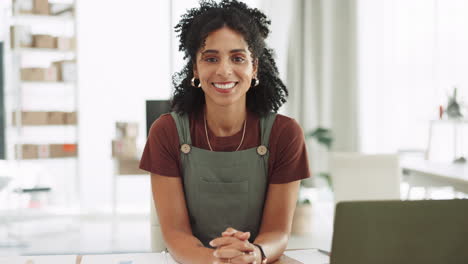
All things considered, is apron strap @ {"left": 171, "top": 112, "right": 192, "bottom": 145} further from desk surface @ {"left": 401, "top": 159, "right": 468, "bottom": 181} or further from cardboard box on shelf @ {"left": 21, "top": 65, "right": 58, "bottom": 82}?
cardboard box on shelf @ {"left": 21, "top": 65, "right": 58, "bottom": 82}

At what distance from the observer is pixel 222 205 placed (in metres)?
1.46

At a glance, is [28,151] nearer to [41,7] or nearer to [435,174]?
[41,7]

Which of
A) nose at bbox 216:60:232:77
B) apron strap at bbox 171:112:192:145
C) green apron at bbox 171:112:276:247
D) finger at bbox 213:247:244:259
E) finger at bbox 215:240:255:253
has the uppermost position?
nose at bbox 216:60:232:77

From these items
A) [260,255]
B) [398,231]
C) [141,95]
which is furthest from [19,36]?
[398,231]

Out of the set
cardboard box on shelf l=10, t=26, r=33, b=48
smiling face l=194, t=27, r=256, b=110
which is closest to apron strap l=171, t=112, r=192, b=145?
smiling face l=194, t=27, r=256, b=110

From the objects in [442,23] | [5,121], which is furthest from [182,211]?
[442,23]

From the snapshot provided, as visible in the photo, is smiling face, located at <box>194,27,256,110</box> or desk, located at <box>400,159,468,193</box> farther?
desk, located at <box>400,159,468,193</box>

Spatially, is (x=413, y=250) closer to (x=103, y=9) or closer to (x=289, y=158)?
(x=289, y=158)

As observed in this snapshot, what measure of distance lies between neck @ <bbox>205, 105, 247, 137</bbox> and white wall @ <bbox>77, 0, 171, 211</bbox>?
324 cm

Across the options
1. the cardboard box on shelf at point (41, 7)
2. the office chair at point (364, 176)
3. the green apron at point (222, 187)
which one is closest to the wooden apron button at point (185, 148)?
the green apron at point (222, 187)

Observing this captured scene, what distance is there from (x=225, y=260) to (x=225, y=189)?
1.09 feet

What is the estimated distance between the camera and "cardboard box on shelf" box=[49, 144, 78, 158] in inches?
169

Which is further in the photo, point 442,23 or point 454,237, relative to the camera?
point 442,23

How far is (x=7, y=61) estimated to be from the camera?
4453 mm
